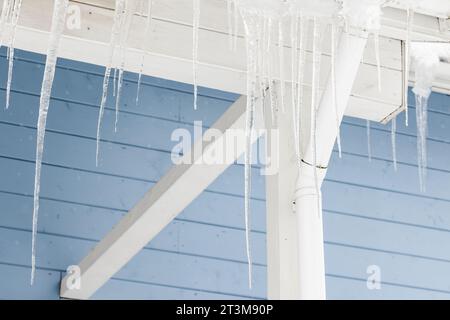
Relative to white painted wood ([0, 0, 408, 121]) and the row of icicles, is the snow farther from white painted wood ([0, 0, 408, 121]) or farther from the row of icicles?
the row of icicles

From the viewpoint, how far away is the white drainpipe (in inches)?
72.2

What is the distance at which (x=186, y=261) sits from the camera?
11.2 ft

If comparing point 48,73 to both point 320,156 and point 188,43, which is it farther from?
point 320,156

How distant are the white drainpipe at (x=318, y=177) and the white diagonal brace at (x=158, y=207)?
27cm

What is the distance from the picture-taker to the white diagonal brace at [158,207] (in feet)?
7.56

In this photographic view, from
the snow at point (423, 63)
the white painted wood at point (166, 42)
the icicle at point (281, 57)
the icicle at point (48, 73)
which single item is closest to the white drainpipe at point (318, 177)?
the icicle at point (281, 57)

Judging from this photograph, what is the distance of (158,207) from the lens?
2.66 metres

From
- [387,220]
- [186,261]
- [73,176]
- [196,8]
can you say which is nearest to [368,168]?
[387,220]

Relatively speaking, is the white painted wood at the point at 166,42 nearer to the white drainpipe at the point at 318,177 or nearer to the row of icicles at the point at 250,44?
the row of icicles at the point at 250,44

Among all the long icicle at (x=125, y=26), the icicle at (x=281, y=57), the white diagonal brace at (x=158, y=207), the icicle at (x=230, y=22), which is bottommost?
the white diagonal brace at (x=158, y=207)

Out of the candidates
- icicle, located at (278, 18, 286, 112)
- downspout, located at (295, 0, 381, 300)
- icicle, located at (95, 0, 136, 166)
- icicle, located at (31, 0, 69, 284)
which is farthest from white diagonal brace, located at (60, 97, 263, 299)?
icicle, located at (31, 0, 69, 284)

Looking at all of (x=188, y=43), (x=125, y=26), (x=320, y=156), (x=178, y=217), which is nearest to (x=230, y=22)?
(x=188, y=43)
